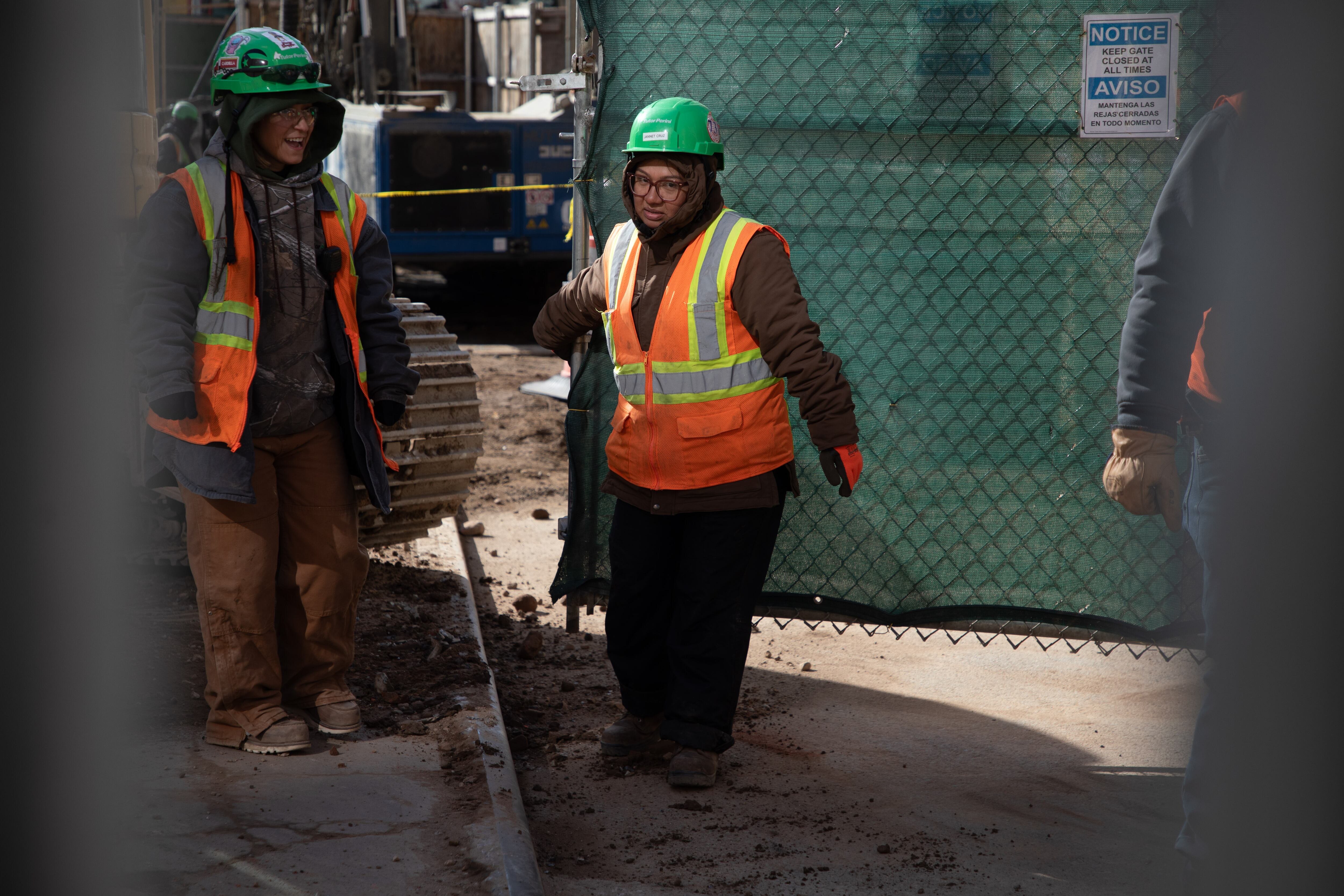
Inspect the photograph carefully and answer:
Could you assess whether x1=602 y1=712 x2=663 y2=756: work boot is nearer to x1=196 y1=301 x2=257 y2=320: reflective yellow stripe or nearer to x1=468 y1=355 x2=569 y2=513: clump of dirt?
x1=196 y1=301 x2=257 y2=320: reflective yellow stripe

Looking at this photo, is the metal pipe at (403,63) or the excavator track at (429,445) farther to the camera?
the metal pipe at (403,63)

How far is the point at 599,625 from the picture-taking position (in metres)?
5.64

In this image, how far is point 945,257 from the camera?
4.16 metres

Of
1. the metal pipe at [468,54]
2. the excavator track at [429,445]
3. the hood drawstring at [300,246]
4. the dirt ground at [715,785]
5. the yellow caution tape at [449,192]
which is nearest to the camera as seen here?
the dirt ground at [715,785]

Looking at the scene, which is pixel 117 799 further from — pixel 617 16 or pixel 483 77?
pixel 483 77

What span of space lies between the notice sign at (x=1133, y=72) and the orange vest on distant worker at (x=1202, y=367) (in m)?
1.02

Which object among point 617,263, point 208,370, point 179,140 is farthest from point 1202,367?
point 179,140

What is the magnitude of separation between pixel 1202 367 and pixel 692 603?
1.62 meters

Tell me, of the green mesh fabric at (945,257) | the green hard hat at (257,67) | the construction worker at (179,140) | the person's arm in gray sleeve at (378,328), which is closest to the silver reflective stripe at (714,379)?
the green mesh fabric at (945,257)

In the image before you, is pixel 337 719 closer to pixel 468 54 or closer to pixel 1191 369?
pixel 1191 369

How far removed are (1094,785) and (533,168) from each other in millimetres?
12717

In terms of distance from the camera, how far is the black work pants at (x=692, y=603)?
3836 millimetres

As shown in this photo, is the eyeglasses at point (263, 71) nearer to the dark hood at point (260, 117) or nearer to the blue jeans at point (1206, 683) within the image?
the dark hood at point (260, 117)

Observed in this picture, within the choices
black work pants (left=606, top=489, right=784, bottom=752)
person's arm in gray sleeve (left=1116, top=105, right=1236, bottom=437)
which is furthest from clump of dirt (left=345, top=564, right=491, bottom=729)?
person's arm in gray sleeve (left=1116, top=105, right=1236, bottom=437)
